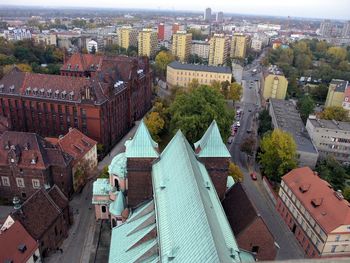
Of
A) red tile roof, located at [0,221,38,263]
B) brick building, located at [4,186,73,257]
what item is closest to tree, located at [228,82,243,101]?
brick building, located at [4,186,73,257]

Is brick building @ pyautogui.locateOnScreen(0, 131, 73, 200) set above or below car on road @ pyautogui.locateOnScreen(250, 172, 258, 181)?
above

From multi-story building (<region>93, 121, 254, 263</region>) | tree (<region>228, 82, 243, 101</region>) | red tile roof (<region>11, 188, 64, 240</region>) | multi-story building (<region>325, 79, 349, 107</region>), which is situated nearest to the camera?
multi-story building (<region>93, 121, 254, 263</region>)

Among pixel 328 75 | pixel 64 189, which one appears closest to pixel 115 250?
pixel 64 189

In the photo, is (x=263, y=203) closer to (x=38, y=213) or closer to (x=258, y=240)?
(x=258, y=240)

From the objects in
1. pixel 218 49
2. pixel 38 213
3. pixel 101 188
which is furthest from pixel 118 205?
pixel 218 49

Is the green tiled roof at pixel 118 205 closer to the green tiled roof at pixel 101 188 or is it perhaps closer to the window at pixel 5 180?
the green tiled roof at pixel 101 188

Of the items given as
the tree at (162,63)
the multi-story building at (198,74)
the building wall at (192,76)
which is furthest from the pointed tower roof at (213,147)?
the tree at (162,63)

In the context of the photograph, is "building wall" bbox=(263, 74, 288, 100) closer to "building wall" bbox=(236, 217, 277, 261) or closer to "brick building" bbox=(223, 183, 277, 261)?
"brick building" bbox=(223, 183, 277, 261)
